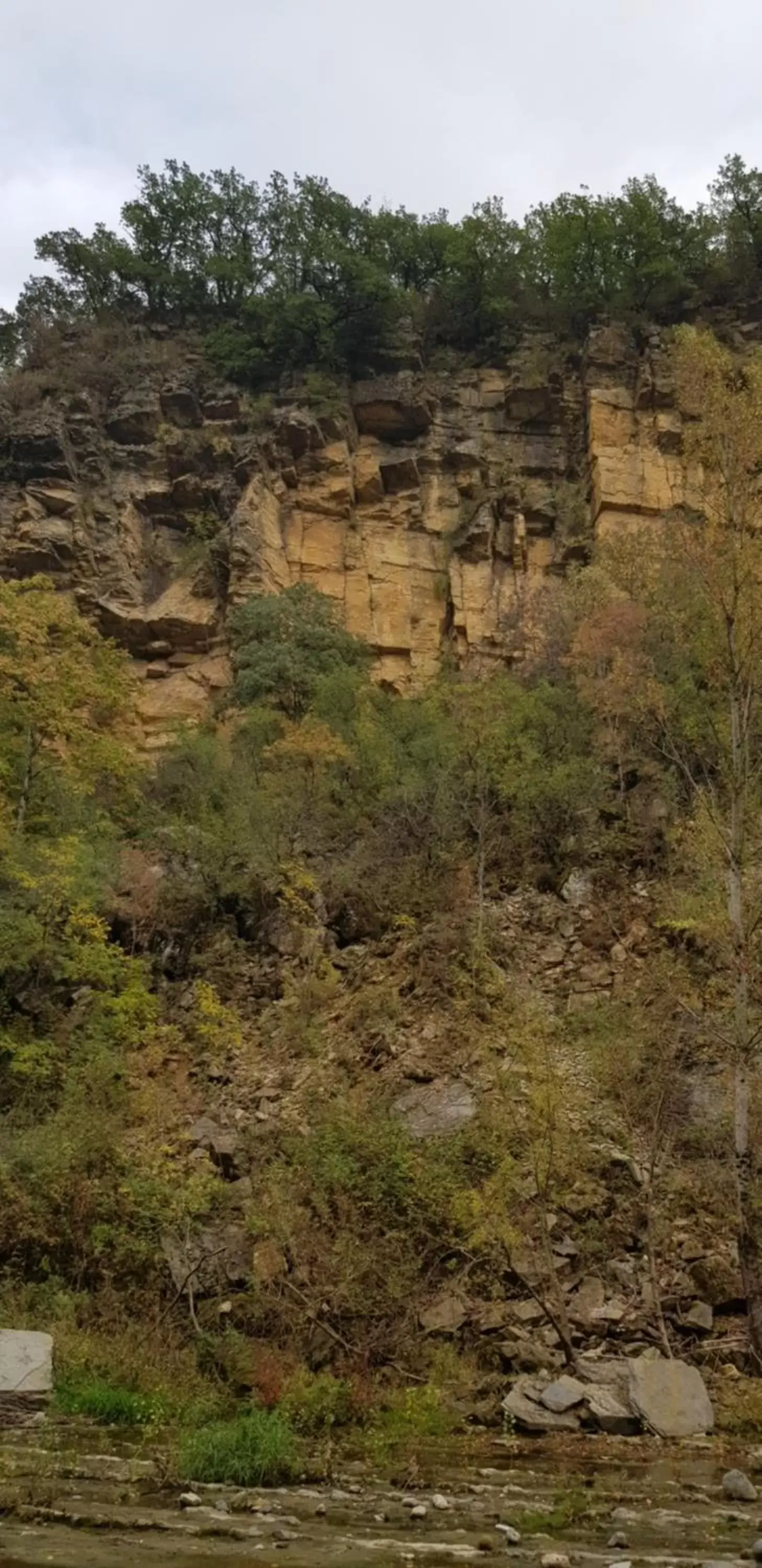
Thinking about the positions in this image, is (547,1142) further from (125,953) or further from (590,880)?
(125,953)

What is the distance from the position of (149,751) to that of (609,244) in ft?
64.8

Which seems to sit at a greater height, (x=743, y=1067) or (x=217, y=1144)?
(x=743, y=1067)

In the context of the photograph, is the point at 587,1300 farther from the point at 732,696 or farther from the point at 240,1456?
the point at 732,696

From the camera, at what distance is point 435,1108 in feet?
42.4

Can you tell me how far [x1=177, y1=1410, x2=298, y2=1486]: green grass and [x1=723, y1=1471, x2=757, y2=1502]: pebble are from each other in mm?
2645

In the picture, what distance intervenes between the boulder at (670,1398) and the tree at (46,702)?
41.8 ft

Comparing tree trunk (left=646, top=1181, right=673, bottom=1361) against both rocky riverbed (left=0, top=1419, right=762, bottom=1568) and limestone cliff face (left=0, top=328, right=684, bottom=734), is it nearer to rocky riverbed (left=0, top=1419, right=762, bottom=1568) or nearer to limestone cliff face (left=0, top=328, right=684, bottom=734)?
rocky riverbed (left=0, top=1419, right=762, bottom=1568)

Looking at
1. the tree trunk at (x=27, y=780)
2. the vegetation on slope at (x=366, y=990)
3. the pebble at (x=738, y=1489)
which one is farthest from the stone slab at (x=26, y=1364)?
the tree trunk at (x=27, y=780)

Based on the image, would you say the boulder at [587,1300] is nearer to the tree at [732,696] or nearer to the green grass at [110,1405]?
the tree at [732,696]

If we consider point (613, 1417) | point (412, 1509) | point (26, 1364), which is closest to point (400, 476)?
point (26, 1364)

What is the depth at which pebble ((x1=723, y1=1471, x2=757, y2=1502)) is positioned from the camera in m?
7.05

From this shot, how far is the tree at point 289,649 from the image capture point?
24.6m

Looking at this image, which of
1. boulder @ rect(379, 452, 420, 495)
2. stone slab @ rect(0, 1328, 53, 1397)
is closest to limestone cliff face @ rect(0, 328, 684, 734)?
boulder @ rect(379, 452, 420, 495)

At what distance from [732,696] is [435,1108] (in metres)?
5.42
